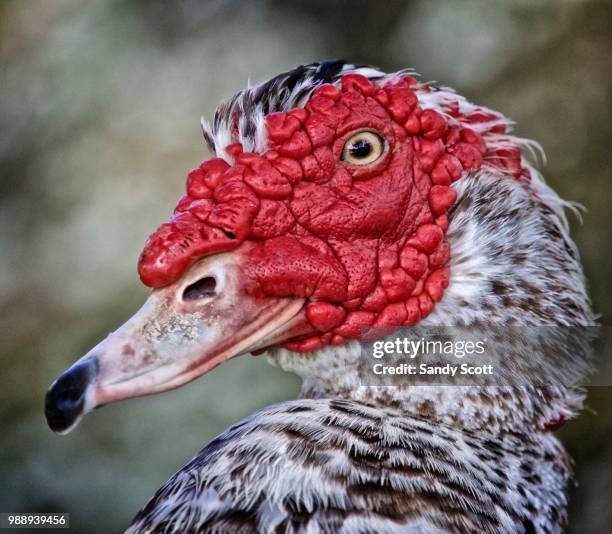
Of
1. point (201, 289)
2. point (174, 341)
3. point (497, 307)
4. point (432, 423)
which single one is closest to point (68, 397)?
point (174, 341)

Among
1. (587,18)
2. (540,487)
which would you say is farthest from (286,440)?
(587,18)

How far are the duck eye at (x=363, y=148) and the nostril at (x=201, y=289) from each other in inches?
16.7

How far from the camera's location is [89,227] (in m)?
2.66

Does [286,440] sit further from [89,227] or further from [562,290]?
[89,227]

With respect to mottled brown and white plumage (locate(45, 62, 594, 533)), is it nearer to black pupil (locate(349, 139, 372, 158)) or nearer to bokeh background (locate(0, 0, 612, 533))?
black pupil (locate(349, 139, 372, 158))

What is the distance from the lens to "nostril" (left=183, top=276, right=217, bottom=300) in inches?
56.7

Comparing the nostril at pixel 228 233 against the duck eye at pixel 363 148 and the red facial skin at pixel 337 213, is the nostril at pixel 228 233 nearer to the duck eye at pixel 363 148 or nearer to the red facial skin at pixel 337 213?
the red facial skin at pixel 337 213

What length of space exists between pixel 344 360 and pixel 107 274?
1341 millimetres

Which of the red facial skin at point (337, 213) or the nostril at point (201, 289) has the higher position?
the red facial skin at point (337, 213)

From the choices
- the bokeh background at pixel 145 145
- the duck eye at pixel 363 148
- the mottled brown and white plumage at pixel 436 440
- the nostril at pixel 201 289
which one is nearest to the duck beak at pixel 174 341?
the nostril at pixel 201 289

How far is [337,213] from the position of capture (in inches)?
61.8

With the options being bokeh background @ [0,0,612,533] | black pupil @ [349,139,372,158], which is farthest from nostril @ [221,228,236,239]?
bokeh background @ [0,0,612,533]

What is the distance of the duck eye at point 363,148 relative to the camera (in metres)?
1.62

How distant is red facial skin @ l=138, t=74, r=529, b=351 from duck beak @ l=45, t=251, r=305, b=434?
4 cm
